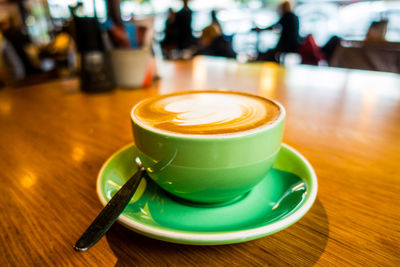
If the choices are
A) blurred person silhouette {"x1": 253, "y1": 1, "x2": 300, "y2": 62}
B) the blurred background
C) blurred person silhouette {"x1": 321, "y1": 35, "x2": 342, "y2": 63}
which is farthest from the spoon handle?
blurred person silhouette {"x1": 253, "y1": 1, "x2": 300, "y2": 62}

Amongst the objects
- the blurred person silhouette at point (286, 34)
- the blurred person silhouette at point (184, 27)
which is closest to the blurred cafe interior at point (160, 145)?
the blurred person silhouette at point (286, 34)

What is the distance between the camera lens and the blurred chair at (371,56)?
1944mm

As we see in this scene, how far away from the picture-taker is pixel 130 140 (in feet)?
1.72

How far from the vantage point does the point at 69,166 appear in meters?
0.43

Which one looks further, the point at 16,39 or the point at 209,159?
the point at 16,39

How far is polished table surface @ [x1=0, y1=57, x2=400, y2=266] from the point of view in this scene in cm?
25

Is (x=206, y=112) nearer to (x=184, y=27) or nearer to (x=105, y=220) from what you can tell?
Result: (x=105, y=220)

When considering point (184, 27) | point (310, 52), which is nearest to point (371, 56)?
point (310, 52)

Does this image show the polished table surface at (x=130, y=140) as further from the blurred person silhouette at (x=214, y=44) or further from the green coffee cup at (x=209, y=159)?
the blurred person silhouette at (x=214, y=44)

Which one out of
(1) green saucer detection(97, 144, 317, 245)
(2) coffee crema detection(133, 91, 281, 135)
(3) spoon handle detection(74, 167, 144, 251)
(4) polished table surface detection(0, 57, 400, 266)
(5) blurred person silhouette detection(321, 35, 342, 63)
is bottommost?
(5) blurred person silhouette detection(321, 35, 342, 63)

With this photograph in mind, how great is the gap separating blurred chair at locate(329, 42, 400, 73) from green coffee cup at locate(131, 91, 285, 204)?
86.2 inches

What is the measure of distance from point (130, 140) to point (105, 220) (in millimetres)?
313

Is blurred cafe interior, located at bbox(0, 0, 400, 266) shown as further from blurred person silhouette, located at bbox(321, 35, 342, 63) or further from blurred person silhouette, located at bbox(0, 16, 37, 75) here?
blurred person silhouette, located at bbox(321, 35, 342, 63)

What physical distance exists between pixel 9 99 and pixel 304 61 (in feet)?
9.51
